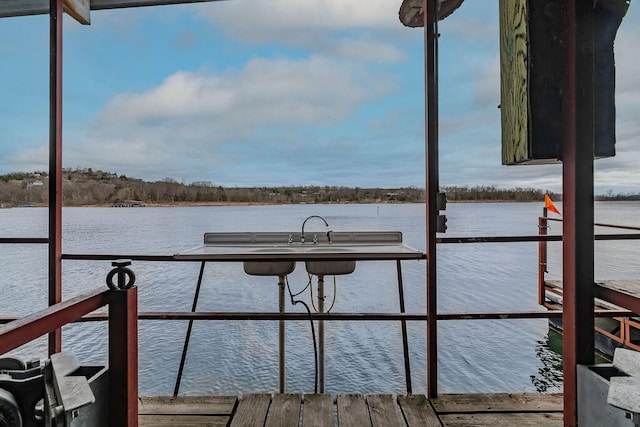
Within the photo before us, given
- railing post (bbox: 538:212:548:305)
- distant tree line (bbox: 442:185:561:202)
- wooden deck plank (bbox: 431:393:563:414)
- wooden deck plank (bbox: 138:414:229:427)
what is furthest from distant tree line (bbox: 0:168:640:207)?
wooden deck plank (bbox: 138:414:229:427)

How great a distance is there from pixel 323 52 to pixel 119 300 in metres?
16.4

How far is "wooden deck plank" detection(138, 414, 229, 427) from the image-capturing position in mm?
1609

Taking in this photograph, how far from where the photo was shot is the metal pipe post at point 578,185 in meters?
1.16

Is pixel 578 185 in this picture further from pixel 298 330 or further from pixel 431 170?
pixel 298 330

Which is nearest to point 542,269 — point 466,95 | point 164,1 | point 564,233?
point 564,233

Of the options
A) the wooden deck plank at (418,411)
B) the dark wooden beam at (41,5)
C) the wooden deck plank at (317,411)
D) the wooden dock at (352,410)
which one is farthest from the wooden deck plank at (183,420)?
the dark wooden beam at (41,5)

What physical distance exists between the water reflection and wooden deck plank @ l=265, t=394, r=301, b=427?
214 inches

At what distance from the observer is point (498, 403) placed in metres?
1.76

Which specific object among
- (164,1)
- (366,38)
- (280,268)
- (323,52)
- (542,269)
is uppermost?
(323,52)

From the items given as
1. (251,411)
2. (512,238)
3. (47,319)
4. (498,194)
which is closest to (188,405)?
(251,411)

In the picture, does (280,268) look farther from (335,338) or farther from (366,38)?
(366,38)

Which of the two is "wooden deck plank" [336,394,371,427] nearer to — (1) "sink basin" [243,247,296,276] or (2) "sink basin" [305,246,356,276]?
(2) "sink basin" [305,246,356,276]

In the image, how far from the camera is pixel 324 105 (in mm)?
17062

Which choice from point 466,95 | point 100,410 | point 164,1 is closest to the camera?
point 100,410
